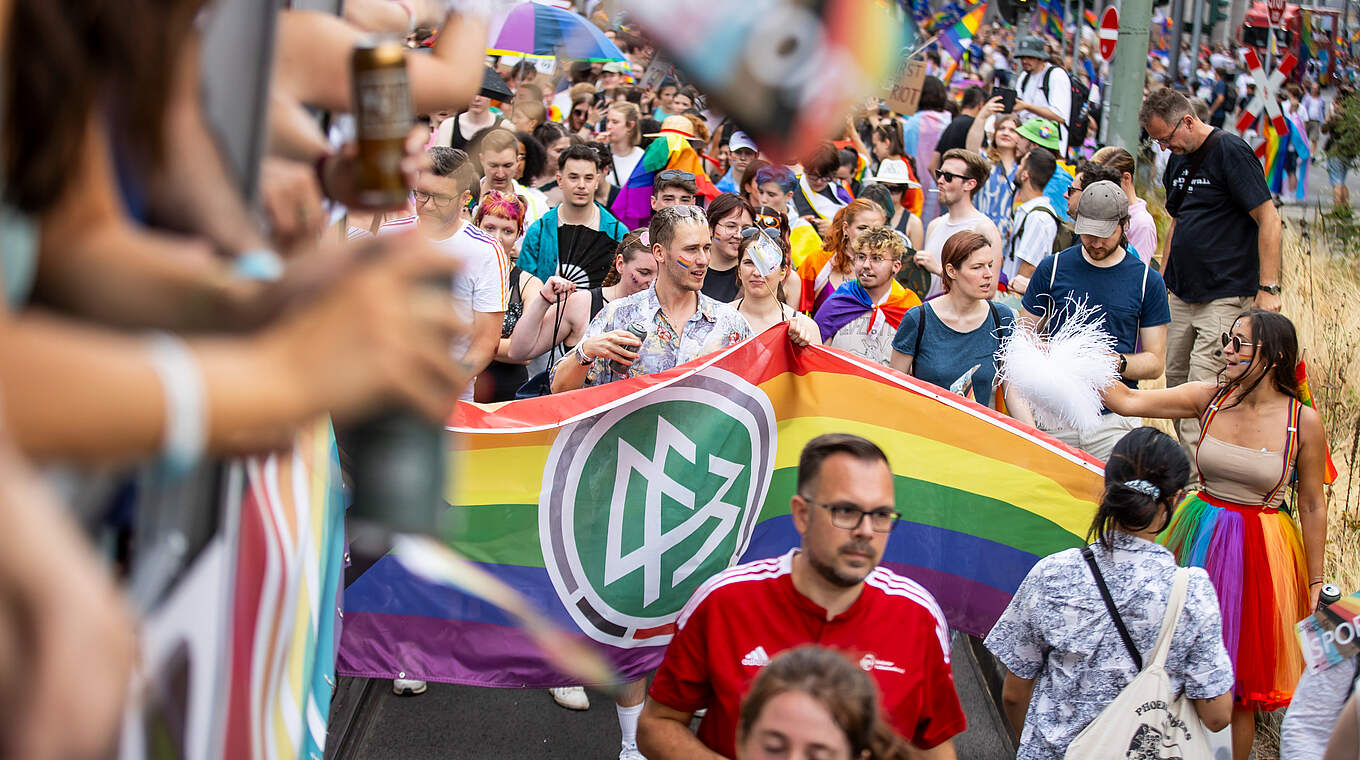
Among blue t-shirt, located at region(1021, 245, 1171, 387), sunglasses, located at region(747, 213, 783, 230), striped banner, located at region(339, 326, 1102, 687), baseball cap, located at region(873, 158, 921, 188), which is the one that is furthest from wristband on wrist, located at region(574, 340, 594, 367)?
baseball cap, located at region(873, 158, 921, 188)

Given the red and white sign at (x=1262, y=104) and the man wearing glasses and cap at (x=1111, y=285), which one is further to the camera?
the red and white sign at (x=1262, y=104)

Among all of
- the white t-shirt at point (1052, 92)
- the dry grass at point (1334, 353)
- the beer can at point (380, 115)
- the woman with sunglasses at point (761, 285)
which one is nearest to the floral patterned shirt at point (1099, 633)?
the woman with sunglasses at point (761, 285)

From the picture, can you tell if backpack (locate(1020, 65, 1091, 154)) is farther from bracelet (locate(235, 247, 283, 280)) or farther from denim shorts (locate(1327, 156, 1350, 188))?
bracelet (locate(235, 247, 283, 280))

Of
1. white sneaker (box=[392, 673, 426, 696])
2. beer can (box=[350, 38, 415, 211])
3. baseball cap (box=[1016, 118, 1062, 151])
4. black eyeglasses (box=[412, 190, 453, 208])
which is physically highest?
baseball cap (box=[1016, 118, 1062, 151])

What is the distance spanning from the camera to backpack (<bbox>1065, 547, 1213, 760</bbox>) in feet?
13.4

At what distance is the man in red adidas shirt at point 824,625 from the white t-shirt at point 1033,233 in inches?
→ 227

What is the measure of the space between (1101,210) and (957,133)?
633cm

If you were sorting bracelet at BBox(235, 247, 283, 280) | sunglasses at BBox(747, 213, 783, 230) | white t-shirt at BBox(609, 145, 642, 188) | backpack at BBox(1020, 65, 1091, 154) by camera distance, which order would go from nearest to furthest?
1. bracelet at BBox(235, 247, 283, 280)
2. sunglasses at BBox(747, 213, 783, 230)
3. white t-shirt at BBox(609, 145, 642, 188)
4. backpack at BBox(1020, 65, 1091, 154)

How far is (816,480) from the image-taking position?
3.59 m

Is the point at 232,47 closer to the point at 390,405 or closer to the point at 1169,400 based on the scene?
the point at 390,405

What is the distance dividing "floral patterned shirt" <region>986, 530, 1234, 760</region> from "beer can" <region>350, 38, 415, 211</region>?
3273 millimetres

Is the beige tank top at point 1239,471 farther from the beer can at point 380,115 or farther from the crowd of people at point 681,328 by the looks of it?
the beer can at point 380,115

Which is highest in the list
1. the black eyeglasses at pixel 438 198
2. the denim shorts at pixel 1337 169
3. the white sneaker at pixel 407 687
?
the denim shorts at pixel 1337 169

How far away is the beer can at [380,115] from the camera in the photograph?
4.75 ft
